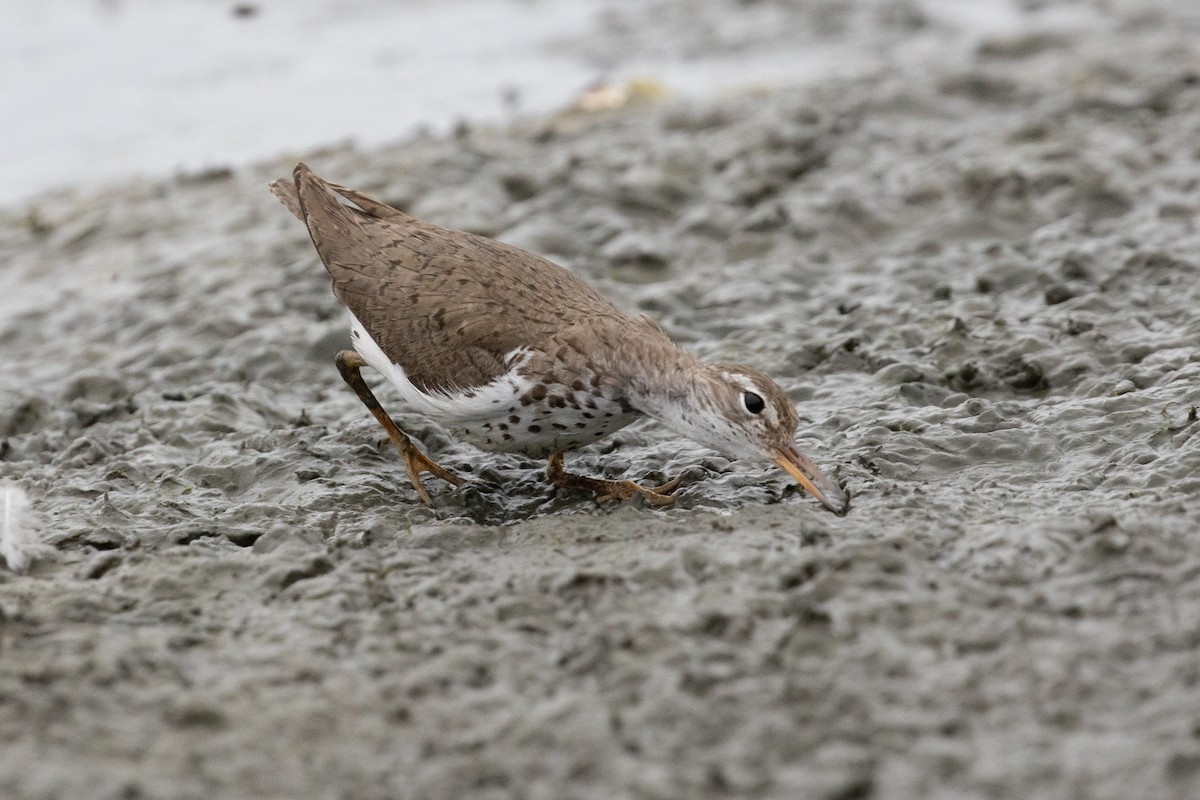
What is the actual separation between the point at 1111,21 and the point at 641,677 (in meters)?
12.1

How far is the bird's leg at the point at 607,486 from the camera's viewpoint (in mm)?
6449

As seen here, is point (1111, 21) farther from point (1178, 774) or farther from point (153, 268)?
point (1178, 774)

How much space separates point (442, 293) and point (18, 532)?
230 centimetres

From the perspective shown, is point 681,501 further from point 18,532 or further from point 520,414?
point 18,532

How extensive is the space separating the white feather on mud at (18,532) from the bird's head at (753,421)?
10.1ft

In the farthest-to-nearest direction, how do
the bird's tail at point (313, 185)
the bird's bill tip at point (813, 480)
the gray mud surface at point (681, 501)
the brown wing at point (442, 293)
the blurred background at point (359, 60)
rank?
the blurred background at point (359, 60) < the bird's tail at point (313, 185) < the brown wing at point (442, 293) < the bird's bill tip at point (813, 480) < the gray mud surface at point (681, 501)

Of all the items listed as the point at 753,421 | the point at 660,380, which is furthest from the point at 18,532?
the point at 753,421

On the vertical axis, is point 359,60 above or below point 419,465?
above

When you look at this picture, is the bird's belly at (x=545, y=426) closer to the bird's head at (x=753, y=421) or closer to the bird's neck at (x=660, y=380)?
the bird's neck at (x=660, y=380)

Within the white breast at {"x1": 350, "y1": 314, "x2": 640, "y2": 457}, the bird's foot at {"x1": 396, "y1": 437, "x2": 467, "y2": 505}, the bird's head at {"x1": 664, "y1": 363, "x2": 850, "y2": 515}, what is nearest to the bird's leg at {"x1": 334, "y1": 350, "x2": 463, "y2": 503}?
the bird's foot at {"x1": 396, "y1": 437, "x2": 467, "y2": 505}

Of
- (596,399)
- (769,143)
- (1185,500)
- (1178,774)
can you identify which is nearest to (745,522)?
(596,399)

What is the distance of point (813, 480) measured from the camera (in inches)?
241

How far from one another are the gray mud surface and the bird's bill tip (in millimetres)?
108

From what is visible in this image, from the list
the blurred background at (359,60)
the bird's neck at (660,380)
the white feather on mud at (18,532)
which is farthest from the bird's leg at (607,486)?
the blurred background at (359,60)
